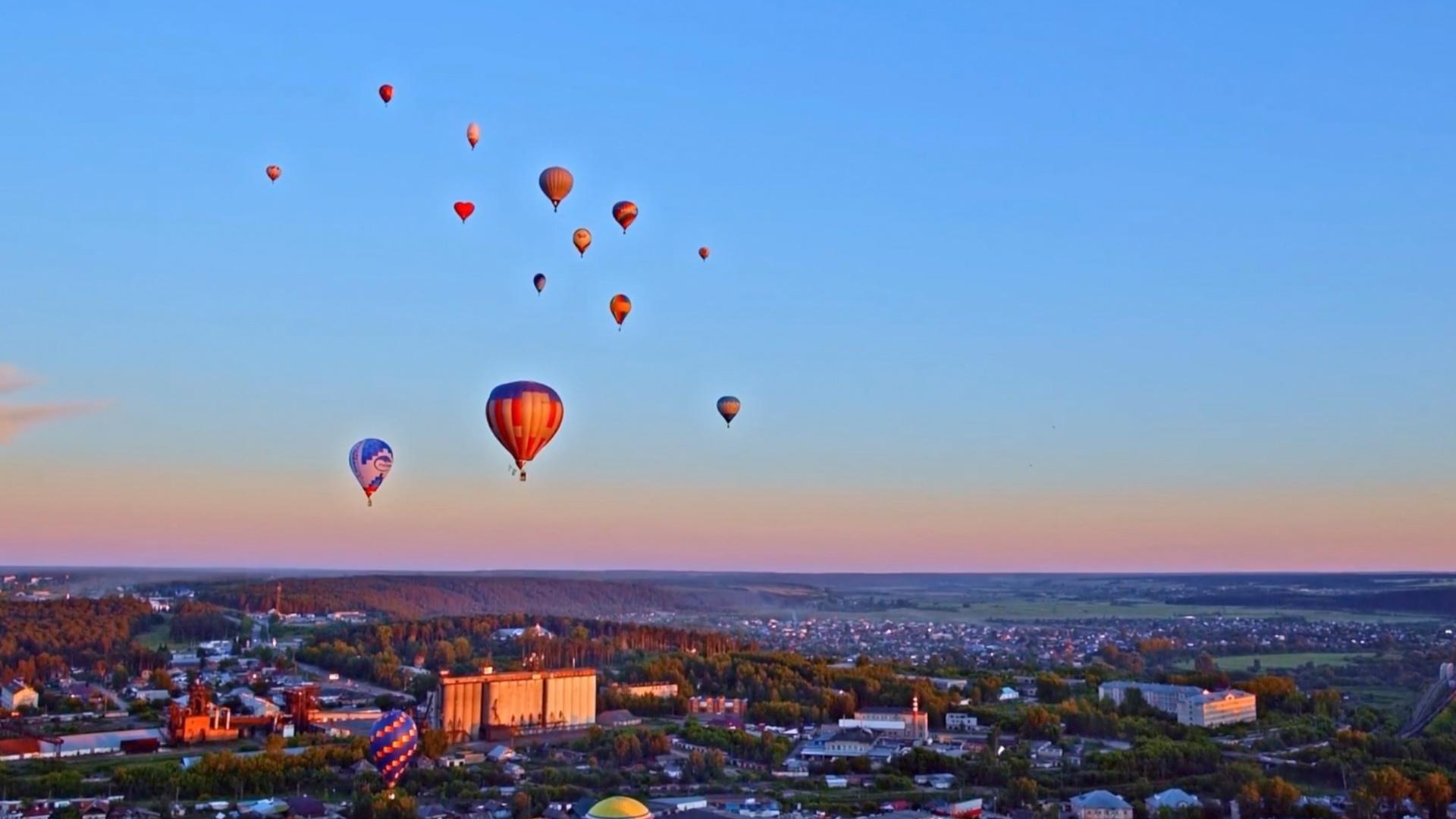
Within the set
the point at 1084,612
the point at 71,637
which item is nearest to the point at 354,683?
the point at 71,637

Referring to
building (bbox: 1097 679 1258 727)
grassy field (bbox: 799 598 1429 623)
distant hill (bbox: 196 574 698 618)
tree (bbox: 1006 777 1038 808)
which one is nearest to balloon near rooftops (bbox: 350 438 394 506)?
tree (bbox: 1006 777 1038 808)

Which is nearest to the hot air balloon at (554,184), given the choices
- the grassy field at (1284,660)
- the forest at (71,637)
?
the forest at (71,637)

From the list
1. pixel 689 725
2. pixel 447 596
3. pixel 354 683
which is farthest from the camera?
pixel 447 596

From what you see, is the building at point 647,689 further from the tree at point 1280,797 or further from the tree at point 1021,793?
the tree at point 1280,797

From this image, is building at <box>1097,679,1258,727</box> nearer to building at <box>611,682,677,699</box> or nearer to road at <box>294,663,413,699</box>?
building at <box>611,682,677,699</box>

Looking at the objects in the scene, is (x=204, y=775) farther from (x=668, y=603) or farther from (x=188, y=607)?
(x=668, y=603)

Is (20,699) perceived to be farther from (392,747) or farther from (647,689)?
(392,747)
